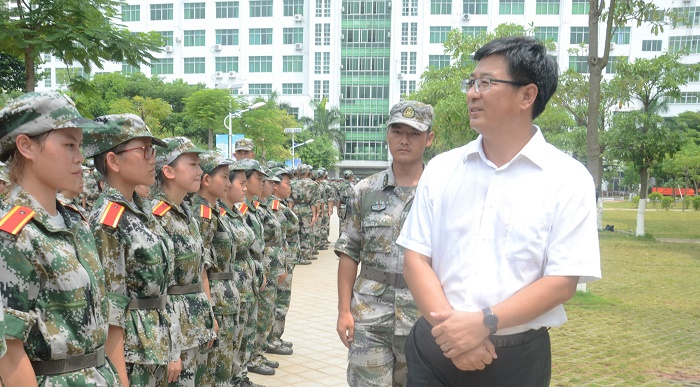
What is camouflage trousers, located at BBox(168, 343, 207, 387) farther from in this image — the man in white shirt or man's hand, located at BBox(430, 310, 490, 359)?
man's hand, located at BBox(430, 310, 490, 359)

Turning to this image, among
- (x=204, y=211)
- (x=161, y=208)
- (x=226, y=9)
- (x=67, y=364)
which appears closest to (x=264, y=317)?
(x=204, y=211)

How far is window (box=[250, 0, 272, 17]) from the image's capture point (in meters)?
57.6

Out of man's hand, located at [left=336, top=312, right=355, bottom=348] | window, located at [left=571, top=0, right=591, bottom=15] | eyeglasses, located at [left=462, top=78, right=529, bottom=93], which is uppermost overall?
window, located at [left=571, top=0, right=591, bottom=15]

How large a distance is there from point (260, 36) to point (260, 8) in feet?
7.67

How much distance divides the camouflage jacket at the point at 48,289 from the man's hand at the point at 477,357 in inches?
51.8

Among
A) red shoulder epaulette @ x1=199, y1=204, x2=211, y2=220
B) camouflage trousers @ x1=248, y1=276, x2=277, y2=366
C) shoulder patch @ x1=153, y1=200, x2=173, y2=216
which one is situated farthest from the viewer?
camouflage trousers @ x1=248, y1=276, x2=277, y2=366

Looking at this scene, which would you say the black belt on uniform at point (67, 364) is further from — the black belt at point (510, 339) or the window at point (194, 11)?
the window at point (194, 11)

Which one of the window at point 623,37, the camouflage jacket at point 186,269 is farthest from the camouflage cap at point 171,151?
the window at point 623,37

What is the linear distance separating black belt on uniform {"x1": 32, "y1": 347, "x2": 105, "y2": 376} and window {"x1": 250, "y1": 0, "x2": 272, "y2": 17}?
2280 inches

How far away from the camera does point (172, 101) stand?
146ft

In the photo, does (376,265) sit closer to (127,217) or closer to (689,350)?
(127,217)

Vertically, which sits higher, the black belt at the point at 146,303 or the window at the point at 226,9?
the window at the point at 226,9

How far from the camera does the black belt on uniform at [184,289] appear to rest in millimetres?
Result: 3979

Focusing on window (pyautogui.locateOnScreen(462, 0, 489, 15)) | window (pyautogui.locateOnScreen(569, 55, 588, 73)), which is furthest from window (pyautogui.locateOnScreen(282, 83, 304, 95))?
window (pyautogui.locateOnScreen(569, 55, 588, 73))
